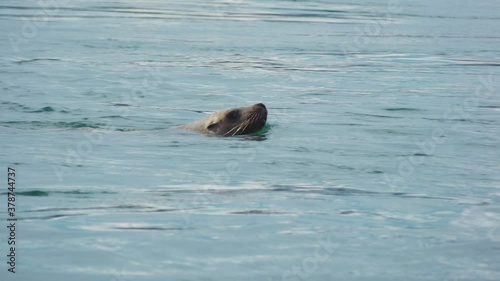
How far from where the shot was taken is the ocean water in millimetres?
7004

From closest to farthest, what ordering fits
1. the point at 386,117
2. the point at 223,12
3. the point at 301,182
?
the point at 301,182 → the point at 386,117 → the point at 223,12

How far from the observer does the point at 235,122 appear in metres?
12.0

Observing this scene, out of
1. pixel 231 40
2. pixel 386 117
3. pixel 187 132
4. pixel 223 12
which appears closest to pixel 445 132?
pixel 386 117

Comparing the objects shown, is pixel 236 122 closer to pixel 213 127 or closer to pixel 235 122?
pixel 235 122

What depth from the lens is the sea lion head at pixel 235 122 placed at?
11.9m

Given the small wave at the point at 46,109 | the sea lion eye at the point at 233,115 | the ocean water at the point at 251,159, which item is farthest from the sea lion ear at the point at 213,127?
the small wave at the point at 46,109

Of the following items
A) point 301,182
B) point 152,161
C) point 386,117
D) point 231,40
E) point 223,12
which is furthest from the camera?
point 223,12

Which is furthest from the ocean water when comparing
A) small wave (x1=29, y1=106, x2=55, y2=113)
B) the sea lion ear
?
the sea lion ear

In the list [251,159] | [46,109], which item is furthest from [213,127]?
[46,109]

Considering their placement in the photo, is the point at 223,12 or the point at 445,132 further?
the point at 223,12

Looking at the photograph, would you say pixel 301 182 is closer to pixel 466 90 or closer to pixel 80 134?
pixel 80 134

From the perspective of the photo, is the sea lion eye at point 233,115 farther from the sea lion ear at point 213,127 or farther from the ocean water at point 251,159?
the ocean water at point 251,159

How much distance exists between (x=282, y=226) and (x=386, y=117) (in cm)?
642

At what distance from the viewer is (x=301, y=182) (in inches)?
372
